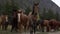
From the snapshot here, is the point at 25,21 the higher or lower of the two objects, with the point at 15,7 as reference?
lower

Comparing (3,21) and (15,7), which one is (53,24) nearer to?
(15,7)

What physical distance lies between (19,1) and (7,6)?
1.27 meters

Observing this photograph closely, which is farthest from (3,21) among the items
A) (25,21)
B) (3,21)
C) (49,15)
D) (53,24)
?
(53,24)

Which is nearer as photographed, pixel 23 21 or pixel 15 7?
pixel 23 21

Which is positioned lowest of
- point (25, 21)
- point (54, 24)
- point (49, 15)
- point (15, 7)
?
point (54, 24)

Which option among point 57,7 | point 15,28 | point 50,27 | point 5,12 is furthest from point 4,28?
point 57,7

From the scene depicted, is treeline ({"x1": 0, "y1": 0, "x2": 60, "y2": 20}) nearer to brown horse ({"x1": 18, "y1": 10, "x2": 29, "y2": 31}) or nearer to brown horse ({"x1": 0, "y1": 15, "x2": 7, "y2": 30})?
brown horse ({"x1": 0, "y1": 15, "x2": 7, "y2": 30})

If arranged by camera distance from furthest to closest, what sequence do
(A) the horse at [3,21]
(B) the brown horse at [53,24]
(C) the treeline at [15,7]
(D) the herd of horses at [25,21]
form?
1. (B) the brown horse at [53,24]
2. (C) the treeline at [15,7]
3. (A) the horse at [3,21]
4. (D) the herd of horses at [25,21]

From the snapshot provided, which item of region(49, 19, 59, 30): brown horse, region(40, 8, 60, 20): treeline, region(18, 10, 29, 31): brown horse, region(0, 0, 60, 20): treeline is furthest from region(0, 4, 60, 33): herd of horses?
region(49, 19, 59, 30): brown horse

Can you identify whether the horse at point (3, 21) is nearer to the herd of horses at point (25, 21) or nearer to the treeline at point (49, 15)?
the herd of horses at point (25, 21)

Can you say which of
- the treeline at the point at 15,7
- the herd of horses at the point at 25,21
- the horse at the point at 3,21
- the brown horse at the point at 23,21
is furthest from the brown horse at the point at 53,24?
the horse at the point at 3,21

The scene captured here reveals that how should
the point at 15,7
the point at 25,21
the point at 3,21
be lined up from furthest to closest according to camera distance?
the point at 15,7, the point at 3,21, the point at 25,21

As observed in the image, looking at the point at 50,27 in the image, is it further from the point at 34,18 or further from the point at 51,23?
the point at 34,18

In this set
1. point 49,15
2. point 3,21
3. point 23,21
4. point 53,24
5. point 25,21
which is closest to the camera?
point 23,21
